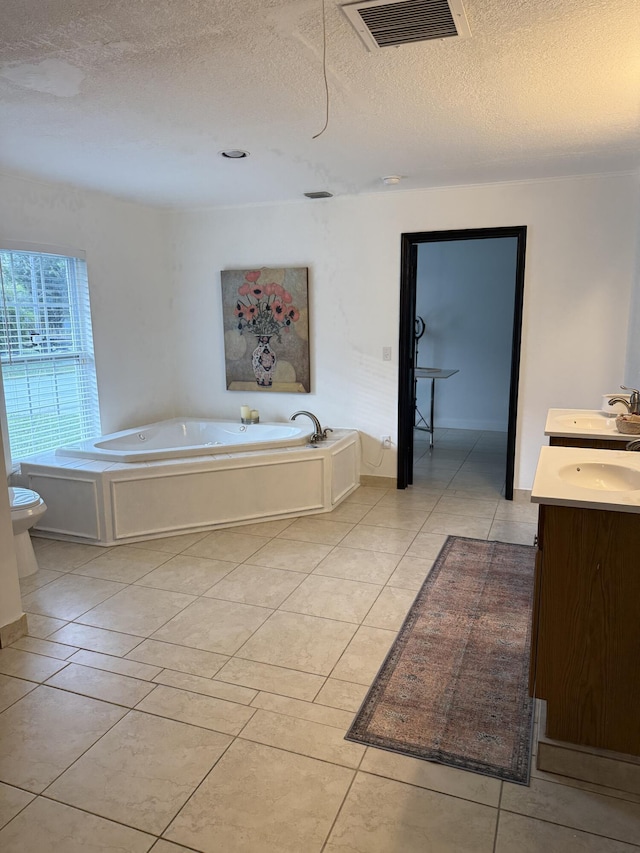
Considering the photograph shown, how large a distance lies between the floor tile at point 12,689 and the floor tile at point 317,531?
5.85 ft

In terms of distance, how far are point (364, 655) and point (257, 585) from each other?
33.4 inches

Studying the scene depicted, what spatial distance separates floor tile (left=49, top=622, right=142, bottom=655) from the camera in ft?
8.43

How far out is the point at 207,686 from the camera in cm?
229

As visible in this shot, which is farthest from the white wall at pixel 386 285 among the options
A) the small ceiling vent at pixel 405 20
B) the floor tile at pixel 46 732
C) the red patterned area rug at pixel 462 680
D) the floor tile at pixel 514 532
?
the floor tile at pixel 46 732

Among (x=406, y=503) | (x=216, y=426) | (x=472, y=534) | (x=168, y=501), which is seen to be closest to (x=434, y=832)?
(x=472, y=534)

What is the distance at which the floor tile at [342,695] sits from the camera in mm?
2168

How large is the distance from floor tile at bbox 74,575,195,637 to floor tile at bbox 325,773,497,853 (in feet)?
4.32

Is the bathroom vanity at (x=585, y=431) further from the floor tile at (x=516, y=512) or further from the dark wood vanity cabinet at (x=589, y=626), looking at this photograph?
the dark wood vanity cabinet at (x=589, y=626)

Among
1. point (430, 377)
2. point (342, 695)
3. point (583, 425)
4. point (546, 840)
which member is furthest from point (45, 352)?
point (546, 840)

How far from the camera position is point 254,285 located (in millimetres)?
5027

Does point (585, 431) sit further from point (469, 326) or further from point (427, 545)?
point (469, 326)

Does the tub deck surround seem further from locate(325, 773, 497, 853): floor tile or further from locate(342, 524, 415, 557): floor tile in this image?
locate(325, 773, 497, 853): floor tile

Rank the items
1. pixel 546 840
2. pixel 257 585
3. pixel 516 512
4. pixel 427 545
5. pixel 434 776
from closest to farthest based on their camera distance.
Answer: pixel 546 840 < pixel 434 776 < pixel 257 585 < pixel 427 545 < pixel 516 512

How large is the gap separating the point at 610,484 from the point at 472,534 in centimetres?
171
